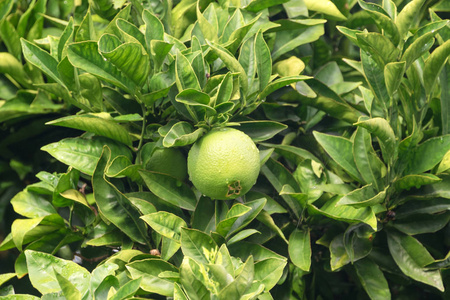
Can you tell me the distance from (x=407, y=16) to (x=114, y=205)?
70 cm

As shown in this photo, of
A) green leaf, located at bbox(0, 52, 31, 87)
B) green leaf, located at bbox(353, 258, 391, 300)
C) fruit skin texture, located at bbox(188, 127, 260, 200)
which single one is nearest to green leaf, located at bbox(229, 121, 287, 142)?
fruit skin texture, located at bbox(188, 127, 260, 200)

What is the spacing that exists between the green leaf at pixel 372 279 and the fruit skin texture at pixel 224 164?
1.18ft

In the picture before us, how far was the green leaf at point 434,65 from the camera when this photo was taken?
107 centimetres

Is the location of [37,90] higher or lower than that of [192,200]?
higher

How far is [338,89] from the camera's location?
4.47ft

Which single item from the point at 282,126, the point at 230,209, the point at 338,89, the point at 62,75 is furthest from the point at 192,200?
the point at 338,89

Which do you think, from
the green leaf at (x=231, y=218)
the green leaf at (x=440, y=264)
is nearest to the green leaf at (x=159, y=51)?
→ the green leaf at (x=231, y=218)

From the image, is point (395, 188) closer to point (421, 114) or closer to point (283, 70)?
point (421, 114)

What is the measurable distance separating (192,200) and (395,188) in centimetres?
44

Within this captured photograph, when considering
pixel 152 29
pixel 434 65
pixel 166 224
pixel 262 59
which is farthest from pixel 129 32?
pixel 434 65

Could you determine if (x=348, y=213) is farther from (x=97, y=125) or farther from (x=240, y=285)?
(x=97, y=125)

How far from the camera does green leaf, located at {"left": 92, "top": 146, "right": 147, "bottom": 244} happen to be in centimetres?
107

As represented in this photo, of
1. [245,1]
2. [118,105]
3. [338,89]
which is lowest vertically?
[338,89]

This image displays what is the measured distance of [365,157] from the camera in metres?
1.14
